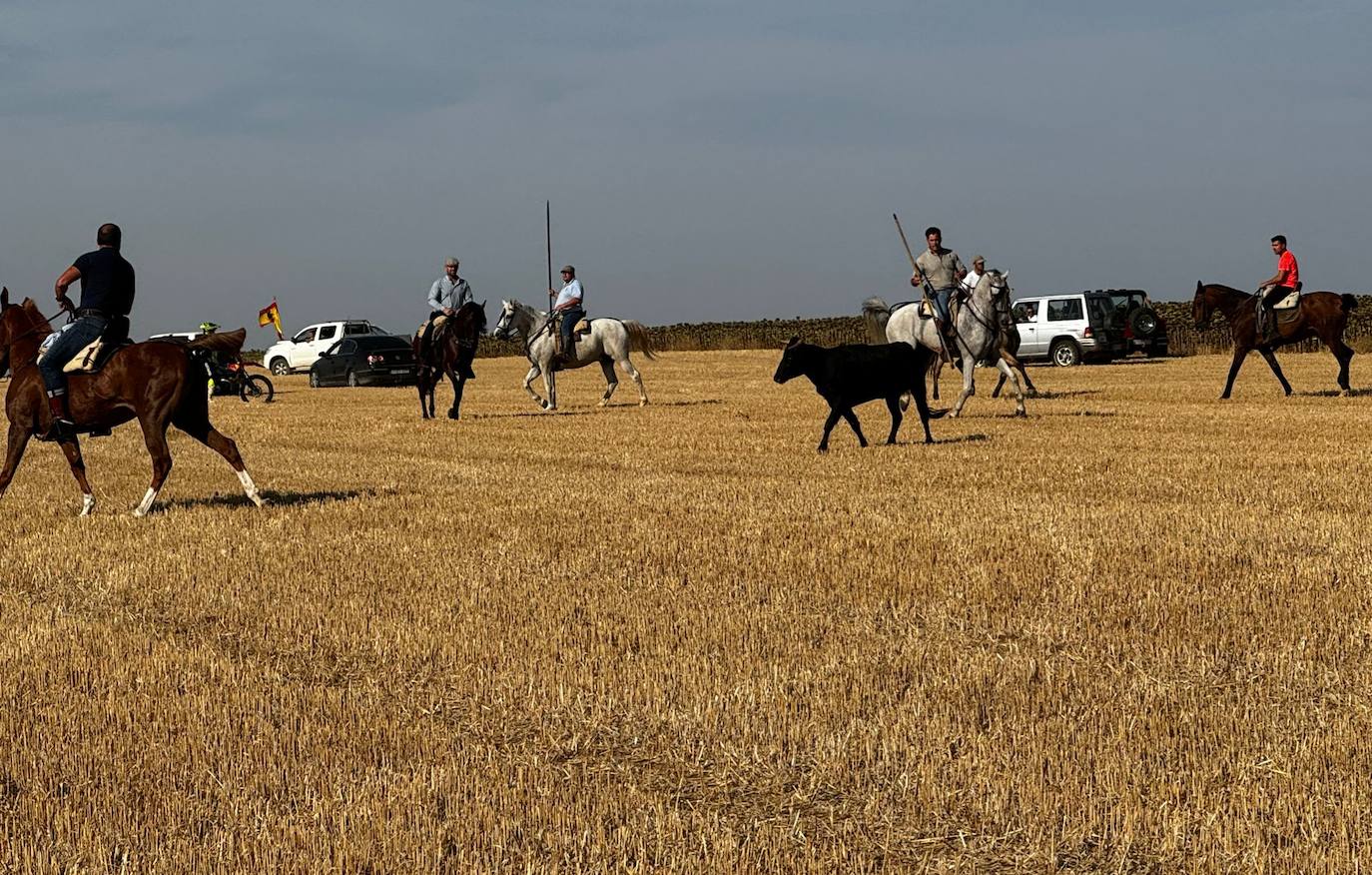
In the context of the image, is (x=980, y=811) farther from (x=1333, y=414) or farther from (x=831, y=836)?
(x=1333, y=414)

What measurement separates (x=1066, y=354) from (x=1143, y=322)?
2.49m

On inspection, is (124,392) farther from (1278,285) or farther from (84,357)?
(1278,285)

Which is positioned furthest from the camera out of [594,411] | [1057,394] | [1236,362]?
[1057,394]

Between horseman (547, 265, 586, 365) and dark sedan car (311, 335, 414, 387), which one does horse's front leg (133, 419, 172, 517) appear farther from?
dark sedan car (311, 335, 414, 387)

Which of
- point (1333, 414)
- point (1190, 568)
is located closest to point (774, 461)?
→ point (1190, 568)

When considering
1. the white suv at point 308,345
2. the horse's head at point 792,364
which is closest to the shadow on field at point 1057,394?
the horse's head at point 792,364

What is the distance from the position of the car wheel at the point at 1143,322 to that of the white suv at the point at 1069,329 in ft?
2.19

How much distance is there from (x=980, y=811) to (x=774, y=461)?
11.4 meters

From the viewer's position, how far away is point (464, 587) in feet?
27.0

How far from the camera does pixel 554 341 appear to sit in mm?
25203

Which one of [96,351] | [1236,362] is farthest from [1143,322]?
[96,351]

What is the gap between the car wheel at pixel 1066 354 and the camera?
4119 centimetres

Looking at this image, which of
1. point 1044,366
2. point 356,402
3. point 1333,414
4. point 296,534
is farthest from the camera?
point 1044,366

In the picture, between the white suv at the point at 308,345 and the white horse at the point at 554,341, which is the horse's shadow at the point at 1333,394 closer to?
the white horse at the point at 554,341
